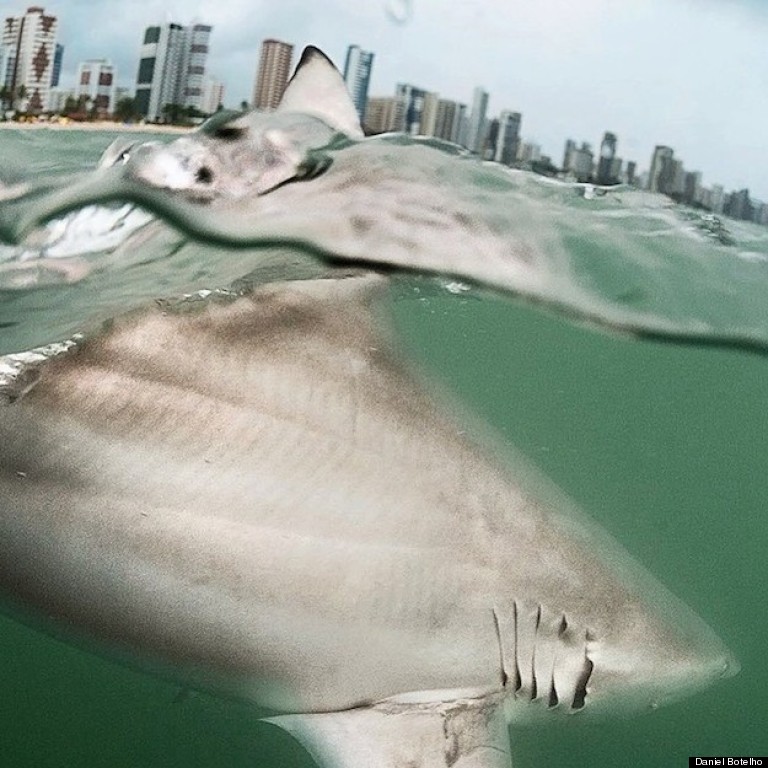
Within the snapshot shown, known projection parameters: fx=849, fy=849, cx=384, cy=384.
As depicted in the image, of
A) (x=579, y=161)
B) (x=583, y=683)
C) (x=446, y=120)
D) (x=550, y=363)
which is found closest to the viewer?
(x=583, y=683)

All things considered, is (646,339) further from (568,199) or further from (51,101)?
(51,101)

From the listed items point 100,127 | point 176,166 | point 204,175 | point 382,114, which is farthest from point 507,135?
point 100,127

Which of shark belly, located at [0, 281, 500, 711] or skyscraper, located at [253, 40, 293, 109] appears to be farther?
skyscraper, located at [253, 40, 293, 109]

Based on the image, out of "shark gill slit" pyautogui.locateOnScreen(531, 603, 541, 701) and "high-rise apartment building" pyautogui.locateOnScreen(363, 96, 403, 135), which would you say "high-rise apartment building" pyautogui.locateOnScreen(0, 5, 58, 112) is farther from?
"shark gill slit" pyautogui.locateOnScreen(531, 603, 541, 701)

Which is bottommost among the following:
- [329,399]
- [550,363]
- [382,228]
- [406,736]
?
[406,736]

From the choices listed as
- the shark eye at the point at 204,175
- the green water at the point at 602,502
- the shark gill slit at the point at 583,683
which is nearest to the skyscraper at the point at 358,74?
the shark eye at the point at 204,175

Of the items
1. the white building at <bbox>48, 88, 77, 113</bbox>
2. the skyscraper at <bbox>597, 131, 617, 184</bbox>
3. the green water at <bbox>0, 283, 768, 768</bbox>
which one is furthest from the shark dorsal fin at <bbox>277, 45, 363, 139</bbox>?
the green water at <bbox>0, 283, 768, 768</bbox>

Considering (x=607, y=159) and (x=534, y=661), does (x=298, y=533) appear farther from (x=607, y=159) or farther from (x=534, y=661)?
(x=607, y=159)

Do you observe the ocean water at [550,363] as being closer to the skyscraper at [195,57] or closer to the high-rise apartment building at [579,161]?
the high-rise apartment building at [579,161]
